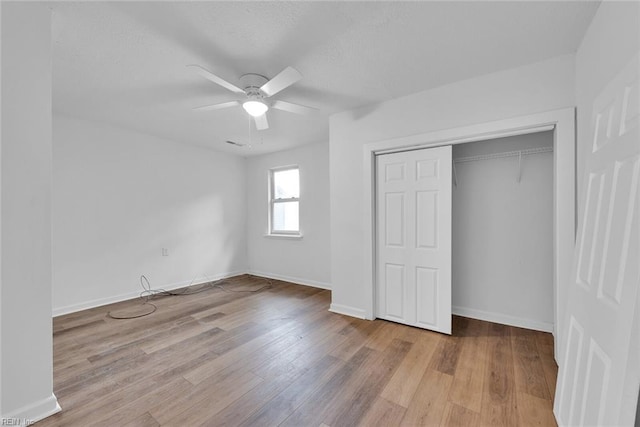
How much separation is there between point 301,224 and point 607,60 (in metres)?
3.95

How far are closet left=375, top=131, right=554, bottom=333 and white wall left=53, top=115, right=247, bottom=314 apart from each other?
329cm

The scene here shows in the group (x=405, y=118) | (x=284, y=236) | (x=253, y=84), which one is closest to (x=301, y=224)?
(x=284, y=236)

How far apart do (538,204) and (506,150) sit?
651 millimetres

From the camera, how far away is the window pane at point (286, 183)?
16.0 ft

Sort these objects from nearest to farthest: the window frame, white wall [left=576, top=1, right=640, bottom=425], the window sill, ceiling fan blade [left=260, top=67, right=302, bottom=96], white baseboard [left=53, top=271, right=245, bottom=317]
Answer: white wall [left=576, top=1, right=640, bottom=425] → ceiling fan blade [left=260, top=67, right=302, bottom=96] → white baseboard [left=53, top=271, right=245, bottom=317] → the window sill → the window frame

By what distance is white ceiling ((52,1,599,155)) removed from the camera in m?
1.57

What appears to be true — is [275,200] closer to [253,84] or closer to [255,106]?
[255,106]

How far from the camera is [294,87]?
253 cm

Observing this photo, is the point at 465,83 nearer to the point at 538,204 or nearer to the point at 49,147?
the point at 538,204

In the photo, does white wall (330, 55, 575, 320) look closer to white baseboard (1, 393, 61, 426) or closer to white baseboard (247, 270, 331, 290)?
white baseboard (247, 270, 331, 290)

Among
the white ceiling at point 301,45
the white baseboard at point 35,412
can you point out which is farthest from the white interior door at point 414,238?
the white baseboard at point 35,412

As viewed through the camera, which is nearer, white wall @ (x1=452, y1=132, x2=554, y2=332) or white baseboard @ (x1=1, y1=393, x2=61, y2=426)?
white baseboard @ (x1=1, y1=393, x2=61, y2=426)

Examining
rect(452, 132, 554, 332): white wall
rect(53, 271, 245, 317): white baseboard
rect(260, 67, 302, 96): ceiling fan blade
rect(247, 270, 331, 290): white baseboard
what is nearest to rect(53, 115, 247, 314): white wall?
rect(53, 271, 245, 317): white baseboard

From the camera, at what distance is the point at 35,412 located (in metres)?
1.48
